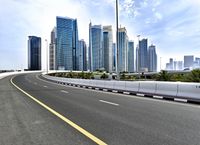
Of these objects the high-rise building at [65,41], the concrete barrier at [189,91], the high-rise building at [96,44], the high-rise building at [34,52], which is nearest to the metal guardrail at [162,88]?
the concrete barrier at [189,91]

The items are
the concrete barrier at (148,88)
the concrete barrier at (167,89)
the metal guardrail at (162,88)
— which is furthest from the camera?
the concrete barrier at (148,88)

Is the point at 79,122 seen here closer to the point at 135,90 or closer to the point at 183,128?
the point at 183,128

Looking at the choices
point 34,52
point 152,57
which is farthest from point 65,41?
point 152,57

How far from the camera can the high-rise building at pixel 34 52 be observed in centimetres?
14462

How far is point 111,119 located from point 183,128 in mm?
2576

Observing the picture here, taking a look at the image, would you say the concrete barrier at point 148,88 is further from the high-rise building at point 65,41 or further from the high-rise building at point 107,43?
the high-rise building at point 107,43

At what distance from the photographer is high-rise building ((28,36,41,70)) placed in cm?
14462

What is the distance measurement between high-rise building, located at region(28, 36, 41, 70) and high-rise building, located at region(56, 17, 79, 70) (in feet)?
104

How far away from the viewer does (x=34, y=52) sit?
146 meters

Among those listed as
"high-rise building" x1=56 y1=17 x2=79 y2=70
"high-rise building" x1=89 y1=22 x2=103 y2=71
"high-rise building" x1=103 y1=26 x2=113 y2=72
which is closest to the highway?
"high-rise building" x1=56 y1=17 x2=79 y2=70

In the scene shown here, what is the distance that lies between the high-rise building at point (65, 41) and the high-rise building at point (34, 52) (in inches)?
1247

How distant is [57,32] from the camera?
114m

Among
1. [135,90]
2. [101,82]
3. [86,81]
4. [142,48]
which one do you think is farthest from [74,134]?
[142,48]

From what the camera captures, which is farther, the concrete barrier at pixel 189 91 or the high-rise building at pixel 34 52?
the high-rise building at pixel 34 52
